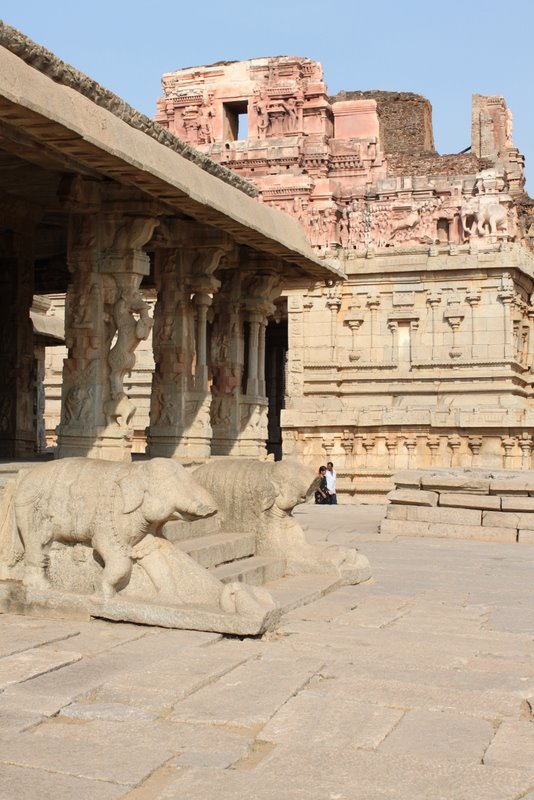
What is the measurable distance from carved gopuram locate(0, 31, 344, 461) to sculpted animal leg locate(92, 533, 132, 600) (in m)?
2.47

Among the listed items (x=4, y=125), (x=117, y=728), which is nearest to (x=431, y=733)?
(x=117, y=728)

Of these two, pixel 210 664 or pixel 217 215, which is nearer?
pixel 210 664

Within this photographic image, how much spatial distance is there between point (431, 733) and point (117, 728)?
1188 millimetres

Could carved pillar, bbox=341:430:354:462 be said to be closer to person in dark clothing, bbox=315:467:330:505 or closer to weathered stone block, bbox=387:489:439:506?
person in dark clothing, bbox=315:467:330:505

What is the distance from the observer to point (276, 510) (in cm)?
754

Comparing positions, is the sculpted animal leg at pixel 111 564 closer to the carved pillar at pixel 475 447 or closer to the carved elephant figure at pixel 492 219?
the carved pillar at pixel 475 447

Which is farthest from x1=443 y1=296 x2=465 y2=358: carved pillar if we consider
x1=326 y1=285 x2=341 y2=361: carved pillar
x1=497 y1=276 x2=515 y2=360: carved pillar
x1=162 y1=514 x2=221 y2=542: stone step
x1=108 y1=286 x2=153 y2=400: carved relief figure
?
x1=162 y1=514 x2=221 y2=542: stone step

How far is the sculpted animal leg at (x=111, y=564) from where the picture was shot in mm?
5488

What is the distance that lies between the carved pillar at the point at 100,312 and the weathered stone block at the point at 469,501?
5.26 meters

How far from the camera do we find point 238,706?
3.96 metres

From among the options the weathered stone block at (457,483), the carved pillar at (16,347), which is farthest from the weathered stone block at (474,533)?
the carved pillar at (16,347)

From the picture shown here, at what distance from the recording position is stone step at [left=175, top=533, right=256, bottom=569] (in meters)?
6.82

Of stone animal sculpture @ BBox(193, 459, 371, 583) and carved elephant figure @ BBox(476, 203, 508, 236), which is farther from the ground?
carved elephant figure @ BBox(476, 203, 508, 236)

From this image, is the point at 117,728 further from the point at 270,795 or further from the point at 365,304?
the point at 365,304
